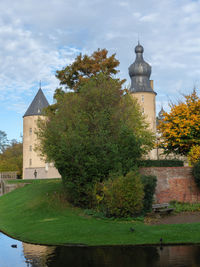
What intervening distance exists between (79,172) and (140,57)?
40.1 m

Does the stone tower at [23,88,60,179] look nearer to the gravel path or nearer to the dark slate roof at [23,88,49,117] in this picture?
the dark slate roof at [23,88,49,117]

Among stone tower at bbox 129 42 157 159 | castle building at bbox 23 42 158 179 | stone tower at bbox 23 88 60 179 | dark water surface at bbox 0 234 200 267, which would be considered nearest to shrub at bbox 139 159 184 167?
dark water surface at bbox 0 234 200 267

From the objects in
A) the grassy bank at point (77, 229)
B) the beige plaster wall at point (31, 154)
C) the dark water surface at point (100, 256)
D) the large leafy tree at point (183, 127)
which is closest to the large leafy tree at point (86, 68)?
the large leafy tree at point (183, 127)

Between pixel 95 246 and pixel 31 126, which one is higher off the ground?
pixel 31 126

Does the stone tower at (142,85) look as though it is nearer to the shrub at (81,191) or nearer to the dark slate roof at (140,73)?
the dark slate roof at (140,73)

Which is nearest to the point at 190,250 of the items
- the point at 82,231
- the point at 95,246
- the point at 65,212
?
the point at 95,246

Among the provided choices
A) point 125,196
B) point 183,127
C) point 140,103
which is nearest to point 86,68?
point 183,127

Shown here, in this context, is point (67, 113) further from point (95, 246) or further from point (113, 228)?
point (95, 246)

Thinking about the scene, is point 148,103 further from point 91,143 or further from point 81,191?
point 81,191

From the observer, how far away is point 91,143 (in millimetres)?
17312

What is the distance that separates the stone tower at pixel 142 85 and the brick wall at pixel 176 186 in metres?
34.6

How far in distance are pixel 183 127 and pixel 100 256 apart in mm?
12973

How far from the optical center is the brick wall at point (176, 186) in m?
18.6

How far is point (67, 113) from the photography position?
19.3 meters
